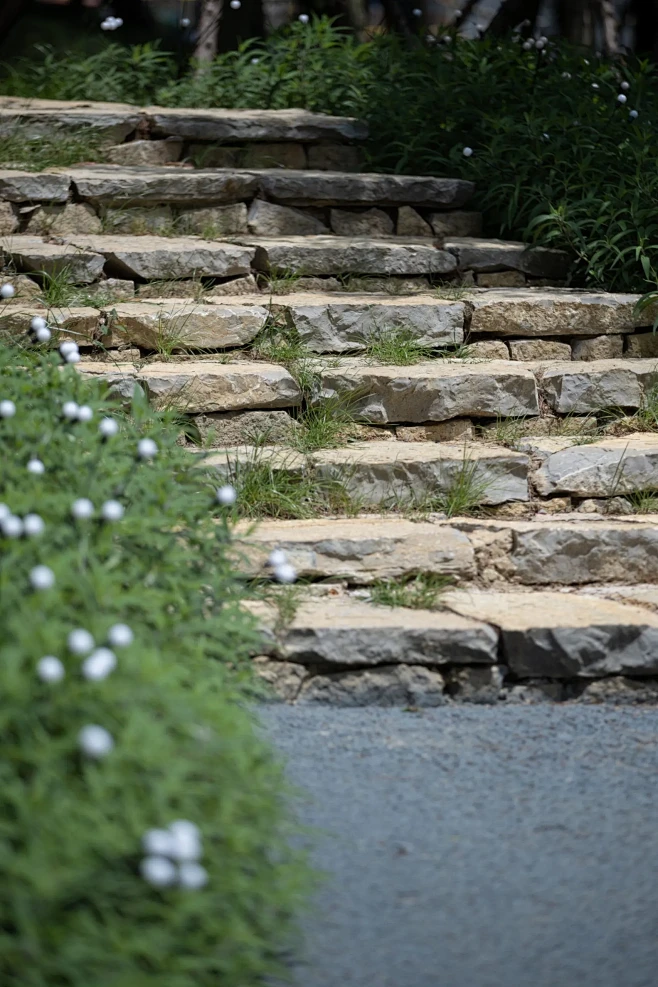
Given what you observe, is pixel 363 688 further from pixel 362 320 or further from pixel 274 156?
pixel 274 156

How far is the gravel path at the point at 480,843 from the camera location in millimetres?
1764

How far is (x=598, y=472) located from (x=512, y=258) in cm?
146

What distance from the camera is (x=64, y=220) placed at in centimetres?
456

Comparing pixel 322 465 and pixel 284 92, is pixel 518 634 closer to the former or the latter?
pixel 322 465

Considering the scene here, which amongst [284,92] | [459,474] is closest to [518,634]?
[459,474]

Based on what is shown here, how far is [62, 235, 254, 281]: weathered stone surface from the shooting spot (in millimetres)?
4105

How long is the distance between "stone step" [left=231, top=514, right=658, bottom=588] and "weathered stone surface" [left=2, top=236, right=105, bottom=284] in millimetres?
1464

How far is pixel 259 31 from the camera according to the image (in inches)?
296

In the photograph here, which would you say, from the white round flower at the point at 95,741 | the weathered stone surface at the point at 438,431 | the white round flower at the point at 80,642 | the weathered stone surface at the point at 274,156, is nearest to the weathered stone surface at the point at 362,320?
the weathered stone surface at the point at 438,431

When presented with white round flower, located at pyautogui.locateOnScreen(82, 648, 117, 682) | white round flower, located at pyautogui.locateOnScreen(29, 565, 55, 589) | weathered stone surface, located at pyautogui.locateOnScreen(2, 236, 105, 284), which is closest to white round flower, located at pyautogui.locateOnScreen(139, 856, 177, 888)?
white round flower, located at pyautogui.locateOnScreen(82, 648, 117, 682)

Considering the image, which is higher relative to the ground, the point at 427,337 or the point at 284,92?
the point at 284,92

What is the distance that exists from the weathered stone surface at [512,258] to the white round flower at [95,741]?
11.4 ft

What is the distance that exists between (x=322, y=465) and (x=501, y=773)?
1.32 metres

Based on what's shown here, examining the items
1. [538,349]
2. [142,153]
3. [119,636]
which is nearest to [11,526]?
[119,636]
